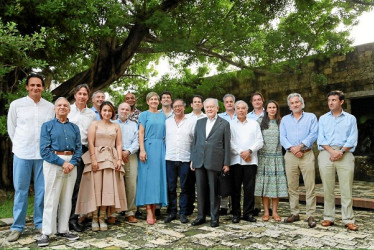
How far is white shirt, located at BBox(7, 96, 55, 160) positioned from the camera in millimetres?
4199

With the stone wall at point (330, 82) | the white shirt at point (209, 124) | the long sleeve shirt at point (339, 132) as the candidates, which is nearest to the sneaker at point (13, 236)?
the white shirt at point (209, 124)

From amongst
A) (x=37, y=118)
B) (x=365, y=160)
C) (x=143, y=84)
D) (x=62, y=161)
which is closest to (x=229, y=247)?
(x=62, y=161)

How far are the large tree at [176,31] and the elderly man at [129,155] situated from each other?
1.91 meters

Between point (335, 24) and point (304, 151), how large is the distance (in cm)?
447

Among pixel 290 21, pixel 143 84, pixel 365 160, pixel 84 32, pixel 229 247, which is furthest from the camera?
pixel 143 84

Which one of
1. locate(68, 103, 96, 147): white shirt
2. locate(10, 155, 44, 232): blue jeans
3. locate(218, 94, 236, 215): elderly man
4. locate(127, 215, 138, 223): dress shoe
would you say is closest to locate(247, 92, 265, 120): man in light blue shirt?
locate(218, 94, 236, 215): elderly man

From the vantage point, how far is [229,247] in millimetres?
3723

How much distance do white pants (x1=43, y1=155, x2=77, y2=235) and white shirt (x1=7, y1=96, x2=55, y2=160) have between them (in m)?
0.27

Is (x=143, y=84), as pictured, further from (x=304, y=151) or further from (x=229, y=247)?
(x=229, y=247)

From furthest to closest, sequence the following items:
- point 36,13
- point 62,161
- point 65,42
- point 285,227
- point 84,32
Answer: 1. point 65,42
2. point 84,32
3. point 36,13
4. point 285,227
5. point 62,161

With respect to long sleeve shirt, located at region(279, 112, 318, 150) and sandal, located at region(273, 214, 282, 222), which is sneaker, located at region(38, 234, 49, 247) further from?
long sleeve shirt, located at region(279, 112, 318, 150)

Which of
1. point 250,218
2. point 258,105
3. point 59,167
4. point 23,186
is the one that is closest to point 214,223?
point 250,218

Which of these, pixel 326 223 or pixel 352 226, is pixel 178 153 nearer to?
pixel 326 223

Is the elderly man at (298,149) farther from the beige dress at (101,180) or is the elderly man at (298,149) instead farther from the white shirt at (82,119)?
the white shirt at (82,119)
